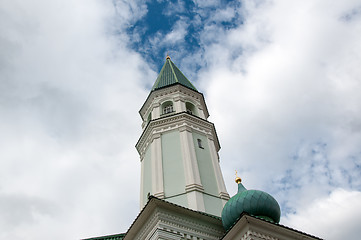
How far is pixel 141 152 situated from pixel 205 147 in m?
3.03

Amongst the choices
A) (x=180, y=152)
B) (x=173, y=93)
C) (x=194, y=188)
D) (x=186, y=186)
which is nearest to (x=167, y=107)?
(x=173, y=93)

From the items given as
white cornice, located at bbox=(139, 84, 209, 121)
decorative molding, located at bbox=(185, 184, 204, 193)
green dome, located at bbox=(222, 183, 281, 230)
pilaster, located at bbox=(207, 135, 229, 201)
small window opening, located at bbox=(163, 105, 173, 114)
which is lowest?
green dome, located at bbox=(222, 183, 281, 230)

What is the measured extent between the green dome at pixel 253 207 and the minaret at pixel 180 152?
2.18 metres

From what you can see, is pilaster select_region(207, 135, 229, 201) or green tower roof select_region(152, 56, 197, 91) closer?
pilaster select_region(207, 135, 229, 201)

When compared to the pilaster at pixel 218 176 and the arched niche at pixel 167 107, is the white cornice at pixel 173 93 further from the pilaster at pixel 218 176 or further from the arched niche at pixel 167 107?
the pilaster at pixel 218 176

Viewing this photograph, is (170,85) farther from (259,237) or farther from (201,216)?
(259,237)

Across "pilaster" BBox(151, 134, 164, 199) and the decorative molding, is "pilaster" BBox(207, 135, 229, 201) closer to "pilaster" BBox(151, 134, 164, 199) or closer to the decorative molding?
the decorative molding

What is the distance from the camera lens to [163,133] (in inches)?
605

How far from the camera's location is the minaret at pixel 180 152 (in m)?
12.7

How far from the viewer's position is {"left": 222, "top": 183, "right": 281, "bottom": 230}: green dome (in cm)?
955

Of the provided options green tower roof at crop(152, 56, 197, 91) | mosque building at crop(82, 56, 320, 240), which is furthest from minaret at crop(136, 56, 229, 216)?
green tower roof at crop(152, 56, 197, 91)

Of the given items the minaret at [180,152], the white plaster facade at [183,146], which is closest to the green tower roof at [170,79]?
the minaret at [180,152]

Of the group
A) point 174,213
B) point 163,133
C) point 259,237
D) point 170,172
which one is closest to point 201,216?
point 174,213

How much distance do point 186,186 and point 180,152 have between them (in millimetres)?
1817
